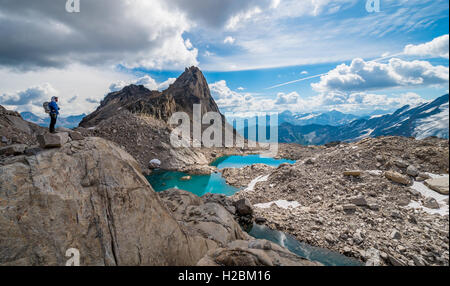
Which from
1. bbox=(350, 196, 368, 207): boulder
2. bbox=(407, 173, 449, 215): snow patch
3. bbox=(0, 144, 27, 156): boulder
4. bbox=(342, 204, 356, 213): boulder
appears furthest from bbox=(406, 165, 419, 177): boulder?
bbox=(0, 144, 27, 156): boulder

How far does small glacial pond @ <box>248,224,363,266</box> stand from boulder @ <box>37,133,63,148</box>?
453 inches

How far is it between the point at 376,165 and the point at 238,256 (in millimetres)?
14901

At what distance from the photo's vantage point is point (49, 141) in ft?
17.3

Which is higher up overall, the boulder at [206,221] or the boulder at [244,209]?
the boulder at [206,221]

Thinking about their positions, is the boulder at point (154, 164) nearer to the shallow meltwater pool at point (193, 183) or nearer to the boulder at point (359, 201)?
the shallow meltwater pool at point (193, 183)

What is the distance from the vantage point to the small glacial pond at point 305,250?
9.44m

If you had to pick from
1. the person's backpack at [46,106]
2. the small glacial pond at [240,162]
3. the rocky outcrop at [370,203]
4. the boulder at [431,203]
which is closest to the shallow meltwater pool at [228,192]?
the rocky outcrop at [370,203]

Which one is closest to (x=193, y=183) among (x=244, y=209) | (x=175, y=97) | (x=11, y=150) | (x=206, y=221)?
(x=244, y=209)

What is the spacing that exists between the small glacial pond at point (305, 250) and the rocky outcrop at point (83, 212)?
722cm

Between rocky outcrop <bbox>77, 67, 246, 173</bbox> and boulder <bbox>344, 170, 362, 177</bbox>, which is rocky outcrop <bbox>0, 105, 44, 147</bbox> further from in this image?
boulder <bbox>344, 170, 362, 177</bbox>

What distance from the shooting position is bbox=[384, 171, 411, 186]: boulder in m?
11.6

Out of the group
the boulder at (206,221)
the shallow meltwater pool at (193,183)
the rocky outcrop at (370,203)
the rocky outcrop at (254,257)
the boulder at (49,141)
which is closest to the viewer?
the rocky outcrop at (254,257)
